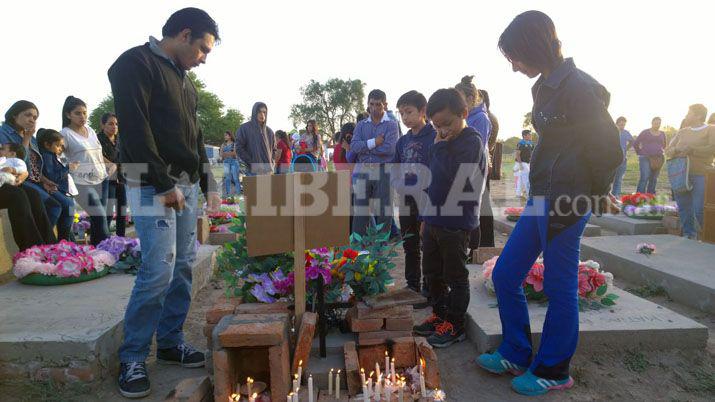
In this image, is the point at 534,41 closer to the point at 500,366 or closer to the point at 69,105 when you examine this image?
the point at 500,366

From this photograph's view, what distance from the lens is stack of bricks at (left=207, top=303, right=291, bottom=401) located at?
7.24 ft

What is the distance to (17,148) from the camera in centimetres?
495

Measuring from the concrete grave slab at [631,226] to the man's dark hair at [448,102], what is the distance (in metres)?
4.91

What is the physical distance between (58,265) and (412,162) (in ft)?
10.2

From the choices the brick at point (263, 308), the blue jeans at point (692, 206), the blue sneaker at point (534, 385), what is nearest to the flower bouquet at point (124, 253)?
the brick at point (263, 308)

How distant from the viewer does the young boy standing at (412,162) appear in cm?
414

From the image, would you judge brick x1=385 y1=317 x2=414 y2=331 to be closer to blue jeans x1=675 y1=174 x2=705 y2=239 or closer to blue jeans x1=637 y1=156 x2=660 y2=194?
blue jeans x1=675 y1=174 x2=705 y2=239

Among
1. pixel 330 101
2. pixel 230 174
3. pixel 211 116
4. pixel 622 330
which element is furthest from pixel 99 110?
pixel 622 330

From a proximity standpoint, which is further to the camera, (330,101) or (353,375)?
(330,101)

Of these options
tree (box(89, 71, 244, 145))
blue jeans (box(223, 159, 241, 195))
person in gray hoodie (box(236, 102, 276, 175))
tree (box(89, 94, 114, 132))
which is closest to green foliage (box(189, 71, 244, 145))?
tree (box(89, 71, 244, 145))

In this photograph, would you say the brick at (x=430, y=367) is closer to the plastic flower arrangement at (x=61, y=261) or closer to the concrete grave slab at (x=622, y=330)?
the concrete grave slab at (x=622, y=330)

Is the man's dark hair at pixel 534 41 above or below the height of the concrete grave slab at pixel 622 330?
above

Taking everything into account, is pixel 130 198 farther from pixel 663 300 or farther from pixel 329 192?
pixel 663 300

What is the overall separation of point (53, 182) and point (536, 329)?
5.17 meters
